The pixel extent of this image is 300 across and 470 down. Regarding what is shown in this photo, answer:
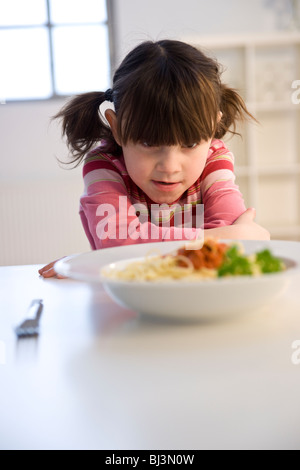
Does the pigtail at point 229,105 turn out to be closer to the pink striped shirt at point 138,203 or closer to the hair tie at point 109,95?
the pink striped shirt at point 138,203

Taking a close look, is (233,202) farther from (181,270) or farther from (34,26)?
(34,26)

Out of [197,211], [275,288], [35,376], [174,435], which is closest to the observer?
[174,435]

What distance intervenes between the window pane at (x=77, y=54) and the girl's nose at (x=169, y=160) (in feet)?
12.5

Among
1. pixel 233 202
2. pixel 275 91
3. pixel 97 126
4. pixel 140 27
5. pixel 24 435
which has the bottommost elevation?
pixel 24 435

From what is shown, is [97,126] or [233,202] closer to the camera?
[233,202]

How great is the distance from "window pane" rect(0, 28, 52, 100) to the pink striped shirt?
142 inches

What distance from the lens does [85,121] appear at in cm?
146

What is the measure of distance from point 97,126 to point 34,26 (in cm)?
371

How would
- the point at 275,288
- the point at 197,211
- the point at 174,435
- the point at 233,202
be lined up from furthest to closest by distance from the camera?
the point at 197,211 < the point at 233,202 < the point at 275,288 < the point at 174,435

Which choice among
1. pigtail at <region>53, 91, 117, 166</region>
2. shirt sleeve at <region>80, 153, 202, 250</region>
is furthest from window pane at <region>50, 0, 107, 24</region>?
shirt sleeve at <region>80, 153, 202, 250</region>

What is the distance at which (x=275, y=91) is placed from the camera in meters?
4.54

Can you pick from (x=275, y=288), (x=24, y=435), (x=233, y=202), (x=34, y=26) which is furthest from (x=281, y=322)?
(x=34, y=26)

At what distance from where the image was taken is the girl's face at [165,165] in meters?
1.18

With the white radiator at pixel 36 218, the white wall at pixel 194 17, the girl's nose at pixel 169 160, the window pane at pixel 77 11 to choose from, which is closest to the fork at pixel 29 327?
the girl's nose at pixel 169 160
